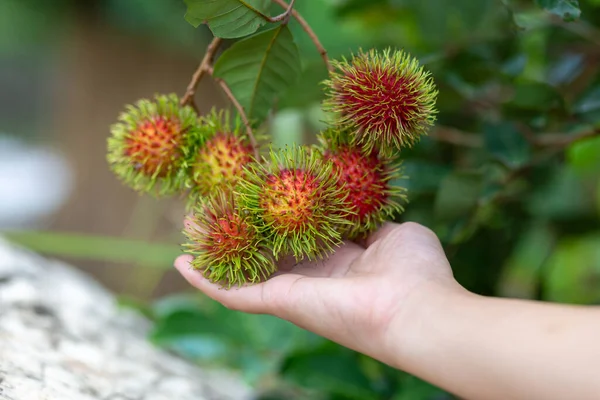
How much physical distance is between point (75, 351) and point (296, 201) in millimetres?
651

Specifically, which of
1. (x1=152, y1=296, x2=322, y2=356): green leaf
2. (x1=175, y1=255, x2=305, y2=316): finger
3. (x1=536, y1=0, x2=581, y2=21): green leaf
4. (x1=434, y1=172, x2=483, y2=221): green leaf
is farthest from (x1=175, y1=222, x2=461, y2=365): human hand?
(x1=152, y1=296, x2=322, y2=356): green leaf

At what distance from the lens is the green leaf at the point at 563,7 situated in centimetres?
83

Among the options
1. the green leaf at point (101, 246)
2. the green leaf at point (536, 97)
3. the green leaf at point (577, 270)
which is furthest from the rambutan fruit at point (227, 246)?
the green leaf at point (101, 246)

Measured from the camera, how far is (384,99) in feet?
2.52

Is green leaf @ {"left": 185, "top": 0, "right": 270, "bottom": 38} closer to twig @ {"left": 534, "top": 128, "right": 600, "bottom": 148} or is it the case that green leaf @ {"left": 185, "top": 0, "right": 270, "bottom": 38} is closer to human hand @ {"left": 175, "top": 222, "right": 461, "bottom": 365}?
human hand @ {"left": 175, "top": 222, "right": 461, "bottom": 365}

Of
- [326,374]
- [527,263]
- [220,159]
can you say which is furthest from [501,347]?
[527,263]

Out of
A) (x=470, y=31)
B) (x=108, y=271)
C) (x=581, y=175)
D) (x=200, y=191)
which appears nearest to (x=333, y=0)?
(x=470, y=31)

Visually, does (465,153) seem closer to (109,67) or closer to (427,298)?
(427,298)

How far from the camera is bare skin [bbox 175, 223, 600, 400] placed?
59 centimetres

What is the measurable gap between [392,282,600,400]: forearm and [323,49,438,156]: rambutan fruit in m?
0.21

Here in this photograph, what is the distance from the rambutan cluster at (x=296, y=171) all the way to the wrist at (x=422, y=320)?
0.14m

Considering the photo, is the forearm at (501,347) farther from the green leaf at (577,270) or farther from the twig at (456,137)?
the green leaf at (577,270)

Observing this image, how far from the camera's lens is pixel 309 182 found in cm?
78

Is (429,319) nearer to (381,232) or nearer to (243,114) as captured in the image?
(381,232)
